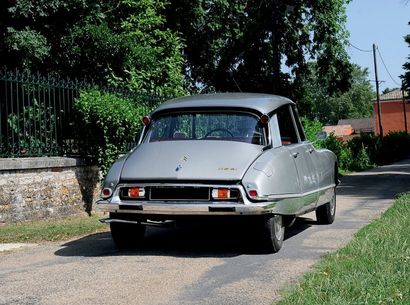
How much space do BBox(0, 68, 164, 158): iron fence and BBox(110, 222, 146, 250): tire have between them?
151 inches

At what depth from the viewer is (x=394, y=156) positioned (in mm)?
44500

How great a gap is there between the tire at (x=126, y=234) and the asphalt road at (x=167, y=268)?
130 mm

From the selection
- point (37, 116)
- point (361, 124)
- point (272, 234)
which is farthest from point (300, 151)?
point (361, 124)

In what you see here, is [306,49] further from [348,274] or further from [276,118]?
[348,274]

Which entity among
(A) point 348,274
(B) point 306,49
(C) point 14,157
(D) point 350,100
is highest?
(D) point 350,100

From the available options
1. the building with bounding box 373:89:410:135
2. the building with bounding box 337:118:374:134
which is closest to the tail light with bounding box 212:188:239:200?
the building with bounding box 373:89:410:135

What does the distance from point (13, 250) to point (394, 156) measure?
39.9 m

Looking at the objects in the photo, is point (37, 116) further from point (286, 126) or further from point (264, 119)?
point (264, 119)

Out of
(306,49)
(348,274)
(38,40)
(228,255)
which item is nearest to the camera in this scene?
(348,274)

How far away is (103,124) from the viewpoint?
39.5ft

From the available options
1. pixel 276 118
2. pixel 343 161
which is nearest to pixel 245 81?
pixel 343 161

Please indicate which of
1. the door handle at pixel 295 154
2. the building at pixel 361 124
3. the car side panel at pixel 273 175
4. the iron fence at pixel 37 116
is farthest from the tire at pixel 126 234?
the building at pixel 361 124

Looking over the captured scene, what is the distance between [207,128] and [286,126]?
49.0 inches

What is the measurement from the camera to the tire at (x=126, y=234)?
753 centimetres
